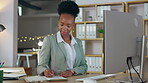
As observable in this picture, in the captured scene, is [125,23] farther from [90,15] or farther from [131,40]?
[90,15]

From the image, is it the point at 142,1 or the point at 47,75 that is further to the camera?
the point at 142,1

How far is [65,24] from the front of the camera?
1967mm

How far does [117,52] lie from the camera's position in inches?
59.9

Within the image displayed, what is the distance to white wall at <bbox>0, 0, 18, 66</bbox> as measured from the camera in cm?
347

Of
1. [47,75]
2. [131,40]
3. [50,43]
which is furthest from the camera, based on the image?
[50,43]

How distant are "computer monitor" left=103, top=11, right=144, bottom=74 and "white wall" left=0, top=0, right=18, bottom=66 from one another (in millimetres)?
2259

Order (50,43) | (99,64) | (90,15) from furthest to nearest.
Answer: (90,15), (99,64), (50,43)

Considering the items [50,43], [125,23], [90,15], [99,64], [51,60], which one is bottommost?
[99,64]

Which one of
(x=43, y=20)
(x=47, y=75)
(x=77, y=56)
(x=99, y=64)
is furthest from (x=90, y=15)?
(x=43, y=20)

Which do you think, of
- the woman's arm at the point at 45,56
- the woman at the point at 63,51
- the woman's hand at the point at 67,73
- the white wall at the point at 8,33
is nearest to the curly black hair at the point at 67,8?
the woman at the point at 63,51

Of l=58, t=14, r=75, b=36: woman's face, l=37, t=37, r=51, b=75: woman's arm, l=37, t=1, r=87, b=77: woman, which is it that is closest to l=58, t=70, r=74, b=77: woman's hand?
l=37, t=1, r=87, b=77: woman

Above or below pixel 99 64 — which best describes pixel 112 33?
above

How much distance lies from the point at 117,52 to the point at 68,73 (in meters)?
0.56

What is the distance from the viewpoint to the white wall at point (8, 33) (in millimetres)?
3467
